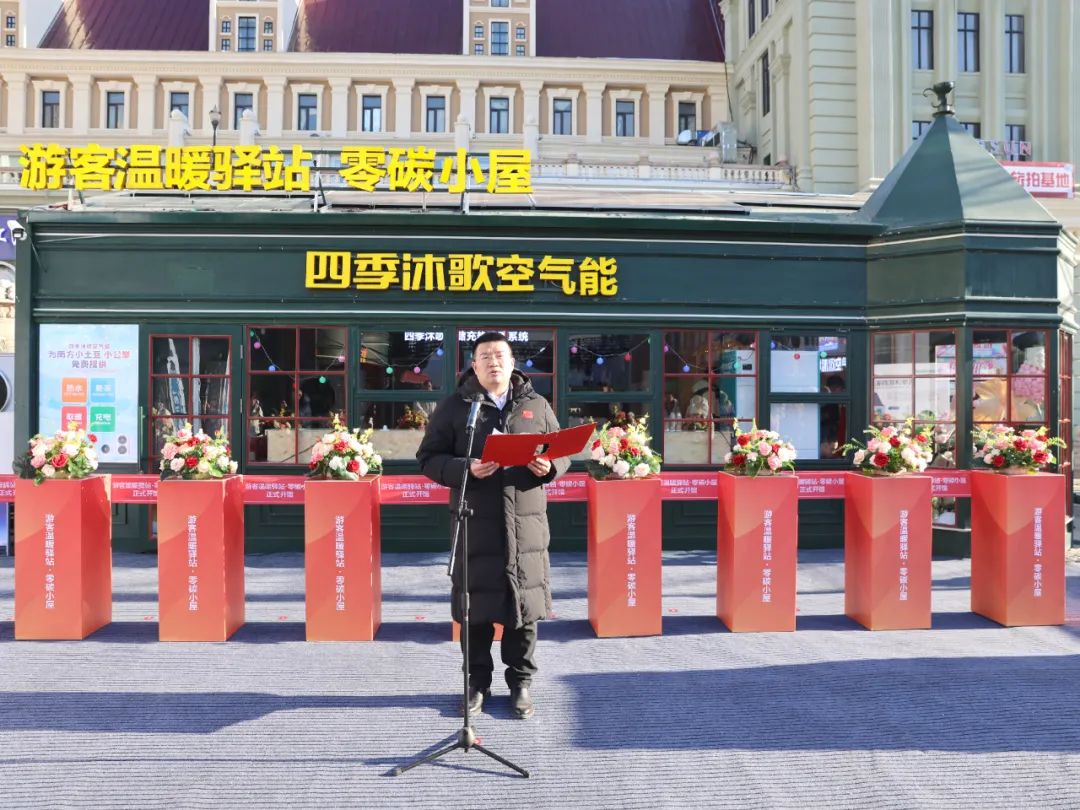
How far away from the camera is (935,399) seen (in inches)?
378

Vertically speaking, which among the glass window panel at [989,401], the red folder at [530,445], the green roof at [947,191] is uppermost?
the green roof at [947,191]

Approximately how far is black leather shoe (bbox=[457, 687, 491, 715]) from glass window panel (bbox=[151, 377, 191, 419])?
6297mm

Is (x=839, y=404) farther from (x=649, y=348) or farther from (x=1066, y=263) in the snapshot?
(x=1066, y=263)

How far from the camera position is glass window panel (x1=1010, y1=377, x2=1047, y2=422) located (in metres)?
9.38

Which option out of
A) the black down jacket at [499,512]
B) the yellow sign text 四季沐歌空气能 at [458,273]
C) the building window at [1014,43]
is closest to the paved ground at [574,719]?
the black down jacket at [499,512]

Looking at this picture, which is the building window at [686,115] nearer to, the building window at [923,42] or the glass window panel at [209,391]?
the building window at [923,42]

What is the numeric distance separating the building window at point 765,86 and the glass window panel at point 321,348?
3018cm

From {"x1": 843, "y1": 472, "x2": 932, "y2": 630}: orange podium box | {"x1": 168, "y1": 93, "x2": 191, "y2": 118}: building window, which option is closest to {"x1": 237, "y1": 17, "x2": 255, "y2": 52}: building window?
{"x1": 168, "y1": 93, "x2": 191, "y2": 118}: building window

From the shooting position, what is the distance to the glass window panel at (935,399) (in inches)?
374

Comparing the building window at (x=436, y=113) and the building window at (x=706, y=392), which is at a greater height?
the building window at (x=436, y=113)

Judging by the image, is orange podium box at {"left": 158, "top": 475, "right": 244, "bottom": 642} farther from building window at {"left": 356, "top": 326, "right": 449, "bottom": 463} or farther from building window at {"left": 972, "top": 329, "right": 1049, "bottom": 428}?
building window at {"left": 972, "top": 329, "right": 1049, "bottom": 428}

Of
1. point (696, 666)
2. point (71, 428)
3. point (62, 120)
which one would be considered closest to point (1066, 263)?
point (696, 666)

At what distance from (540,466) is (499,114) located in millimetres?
40912

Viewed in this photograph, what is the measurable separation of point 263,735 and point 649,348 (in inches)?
260
